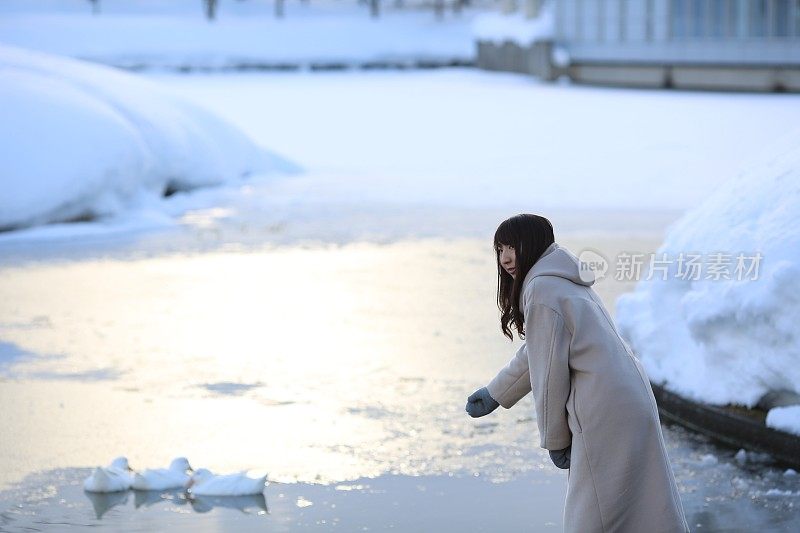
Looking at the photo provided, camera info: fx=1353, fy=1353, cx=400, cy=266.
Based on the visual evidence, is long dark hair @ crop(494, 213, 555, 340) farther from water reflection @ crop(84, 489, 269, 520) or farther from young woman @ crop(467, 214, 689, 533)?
water reflection @ crop(84, 489, 269, 520)

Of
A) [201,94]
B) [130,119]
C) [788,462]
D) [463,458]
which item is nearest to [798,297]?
[788,462]

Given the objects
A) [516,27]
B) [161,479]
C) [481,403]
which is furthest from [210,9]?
[481,403]

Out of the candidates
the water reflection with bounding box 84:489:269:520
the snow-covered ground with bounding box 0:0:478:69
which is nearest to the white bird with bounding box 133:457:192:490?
the water reflection with bounding box 84:489:269:520

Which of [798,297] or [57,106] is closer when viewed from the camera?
[798,297]

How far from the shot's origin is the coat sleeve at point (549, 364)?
317 centimetres

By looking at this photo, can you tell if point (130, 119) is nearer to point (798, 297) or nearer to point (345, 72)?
point (798, 297)

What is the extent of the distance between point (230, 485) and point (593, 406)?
2.18m

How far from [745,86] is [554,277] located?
27619 millimetres

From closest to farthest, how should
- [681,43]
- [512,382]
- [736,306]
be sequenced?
[512,382], [736,306], [681,43]

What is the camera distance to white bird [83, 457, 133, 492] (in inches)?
199

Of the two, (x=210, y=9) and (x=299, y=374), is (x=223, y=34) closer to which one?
(x=210, y=9)

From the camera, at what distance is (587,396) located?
3215 mm

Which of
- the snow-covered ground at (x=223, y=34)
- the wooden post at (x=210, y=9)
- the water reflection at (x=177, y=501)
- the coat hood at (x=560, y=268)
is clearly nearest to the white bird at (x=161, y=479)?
the water reflection at (x=177, y=501)

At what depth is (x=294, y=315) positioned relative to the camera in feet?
28.4
